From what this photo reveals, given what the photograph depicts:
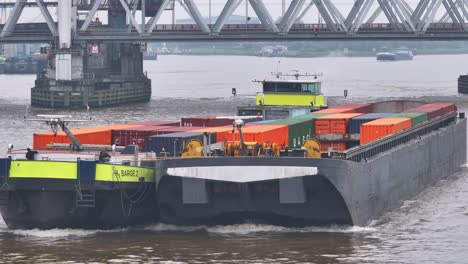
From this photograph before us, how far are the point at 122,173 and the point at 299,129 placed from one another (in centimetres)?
1079

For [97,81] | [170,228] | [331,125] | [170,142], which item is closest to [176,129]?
[170,142]

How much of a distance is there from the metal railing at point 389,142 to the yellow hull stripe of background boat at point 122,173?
6482mm

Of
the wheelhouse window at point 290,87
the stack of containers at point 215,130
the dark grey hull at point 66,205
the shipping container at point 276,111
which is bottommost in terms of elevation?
the dark grey hull at point 66,205

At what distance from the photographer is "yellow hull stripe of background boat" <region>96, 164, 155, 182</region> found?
1700 inches

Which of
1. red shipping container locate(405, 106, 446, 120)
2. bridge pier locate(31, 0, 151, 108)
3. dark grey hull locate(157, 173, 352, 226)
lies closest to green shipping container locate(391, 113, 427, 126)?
red shipping container locate(405, 106, 446, 120)

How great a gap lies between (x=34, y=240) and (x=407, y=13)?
94373 millimetres

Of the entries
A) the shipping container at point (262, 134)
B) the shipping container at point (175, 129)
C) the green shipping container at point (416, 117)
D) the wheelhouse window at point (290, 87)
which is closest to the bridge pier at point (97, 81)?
the wheelhouse window at point (290, 87)

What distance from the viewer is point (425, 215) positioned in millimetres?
50500

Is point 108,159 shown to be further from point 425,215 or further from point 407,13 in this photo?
point 407,13

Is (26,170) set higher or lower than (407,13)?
lower

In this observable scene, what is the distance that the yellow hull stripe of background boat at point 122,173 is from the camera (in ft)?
142

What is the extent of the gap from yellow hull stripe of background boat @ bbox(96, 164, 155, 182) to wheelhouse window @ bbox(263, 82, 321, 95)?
1993 centimetres

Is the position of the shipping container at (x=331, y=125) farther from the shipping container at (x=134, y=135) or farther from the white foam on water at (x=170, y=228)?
the white foam on water at (x=170, y=228)

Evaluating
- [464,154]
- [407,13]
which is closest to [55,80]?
[407,13]
